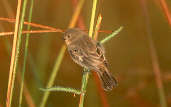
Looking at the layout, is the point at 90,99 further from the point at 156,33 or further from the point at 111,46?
the point at 156,33

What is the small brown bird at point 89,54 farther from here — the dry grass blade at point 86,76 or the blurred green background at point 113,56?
the blurred green background at point 113,56

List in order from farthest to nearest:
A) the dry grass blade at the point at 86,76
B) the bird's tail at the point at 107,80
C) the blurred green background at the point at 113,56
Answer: the blurred green background at the point at 113,56 → the bird's tail at the point at 107,80 → the dry grass blade at the point at 86,76

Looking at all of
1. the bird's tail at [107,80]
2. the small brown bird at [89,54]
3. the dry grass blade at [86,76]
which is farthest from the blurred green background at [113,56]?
the dry grass blade at [86,76]

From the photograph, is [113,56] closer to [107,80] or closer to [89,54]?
[89,54]

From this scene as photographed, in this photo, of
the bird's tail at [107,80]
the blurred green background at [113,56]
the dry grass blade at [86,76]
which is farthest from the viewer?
the blurred green background at [113,56]

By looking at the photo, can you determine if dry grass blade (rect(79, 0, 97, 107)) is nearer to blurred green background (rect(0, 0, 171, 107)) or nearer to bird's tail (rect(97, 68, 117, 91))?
bird's tail (rect(97, 68, 117, 91))

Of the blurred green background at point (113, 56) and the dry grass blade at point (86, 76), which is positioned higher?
the blurred green background at point (113, 56)

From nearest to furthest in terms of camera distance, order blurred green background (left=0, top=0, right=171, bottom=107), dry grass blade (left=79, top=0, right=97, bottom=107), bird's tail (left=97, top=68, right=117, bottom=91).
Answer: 1. dry grass blade (left=79, top=0, right=97, bottom=107)
2. bird's tail (left=97, top=68, right=117, bottom=91)
3. blurred green background (left=0, top=0, right=171, bottom=107)

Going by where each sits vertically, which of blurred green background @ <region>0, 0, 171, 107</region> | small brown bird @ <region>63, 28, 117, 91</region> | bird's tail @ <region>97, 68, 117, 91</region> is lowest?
bird's tail @ <region>97, 68, 117, 91</region>

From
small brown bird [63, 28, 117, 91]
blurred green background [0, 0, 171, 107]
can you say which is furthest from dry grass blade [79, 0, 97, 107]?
blurred green background [0, 0, 171, 107]
